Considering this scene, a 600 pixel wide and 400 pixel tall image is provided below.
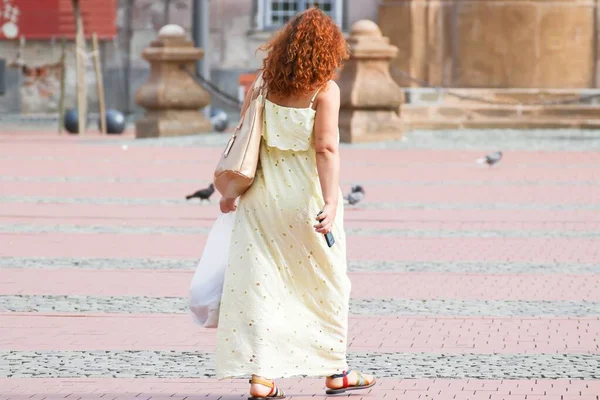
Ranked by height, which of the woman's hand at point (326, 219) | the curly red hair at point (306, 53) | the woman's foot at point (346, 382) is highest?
the curly red hair at point (306, 53)

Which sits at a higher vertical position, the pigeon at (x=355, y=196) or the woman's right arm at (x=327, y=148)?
the woman's right arm at (x=327, y=148)

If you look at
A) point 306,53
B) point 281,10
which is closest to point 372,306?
point 306,53

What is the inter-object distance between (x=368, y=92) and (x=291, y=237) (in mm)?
16659

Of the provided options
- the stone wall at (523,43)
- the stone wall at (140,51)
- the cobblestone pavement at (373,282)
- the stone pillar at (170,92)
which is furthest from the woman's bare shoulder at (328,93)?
the stone wall at (140,51)

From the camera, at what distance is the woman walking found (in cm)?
591

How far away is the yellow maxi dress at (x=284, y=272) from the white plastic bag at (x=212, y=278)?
60 mm

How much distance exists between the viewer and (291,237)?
601 cm

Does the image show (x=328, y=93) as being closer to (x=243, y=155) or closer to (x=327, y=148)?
(x=327, y=148)

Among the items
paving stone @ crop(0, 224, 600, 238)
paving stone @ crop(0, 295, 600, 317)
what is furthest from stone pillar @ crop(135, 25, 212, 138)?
paving stone @ crop(0, 295, 600, 317)

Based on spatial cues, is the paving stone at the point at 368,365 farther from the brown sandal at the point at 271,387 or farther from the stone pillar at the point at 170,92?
the stone pillar at the point at 170,92

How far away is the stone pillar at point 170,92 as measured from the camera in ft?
77.7

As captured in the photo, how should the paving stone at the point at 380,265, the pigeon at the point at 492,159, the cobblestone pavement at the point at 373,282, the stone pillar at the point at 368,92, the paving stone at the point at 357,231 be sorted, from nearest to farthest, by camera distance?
1. the cobblestone pavement at the point at 373,282
2. the paving stone at the point at 380,265
3. the paving stone at the point at 357,231
4. the pigeon at the point at 492,159
5. the stone pillar at the point at 368,92

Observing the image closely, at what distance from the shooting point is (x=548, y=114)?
85.0 feet

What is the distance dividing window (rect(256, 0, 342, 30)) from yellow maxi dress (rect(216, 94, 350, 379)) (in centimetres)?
2544
